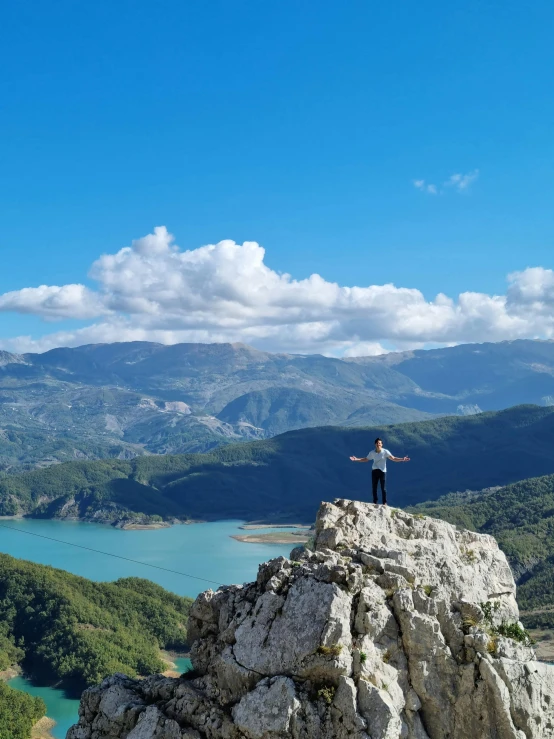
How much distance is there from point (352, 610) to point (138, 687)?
14.4 feet

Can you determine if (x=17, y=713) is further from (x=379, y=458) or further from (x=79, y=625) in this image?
(x=379, y=458)

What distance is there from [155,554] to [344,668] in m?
152

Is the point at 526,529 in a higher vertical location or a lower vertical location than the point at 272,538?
higher

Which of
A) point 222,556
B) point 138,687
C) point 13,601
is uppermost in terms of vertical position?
point 138,687

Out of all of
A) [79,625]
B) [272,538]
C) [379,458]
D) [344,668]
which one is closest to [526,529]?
[272,538]

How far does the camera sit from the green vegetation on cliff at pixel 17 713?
49.7m

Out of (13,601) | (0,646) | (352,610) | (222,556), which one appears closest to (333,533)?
(352,610)

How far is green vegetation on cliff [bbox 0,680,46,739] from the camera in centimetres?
4966

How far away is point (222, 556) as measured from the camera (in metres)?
153

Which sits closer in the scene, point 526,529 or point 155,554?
point 526,529

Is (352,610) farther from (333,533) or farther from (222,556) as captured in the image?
(222,556)

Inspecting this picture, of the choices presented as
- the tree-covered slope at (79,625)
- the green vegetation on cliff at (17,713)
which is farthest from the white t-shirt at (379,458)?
the tree-covered slope at (79,625)

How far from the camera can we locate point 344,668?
11.9 m

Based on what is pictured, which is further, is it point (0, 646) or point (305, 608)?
point (0, 646)
